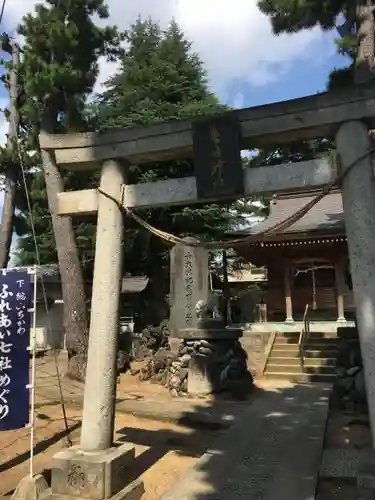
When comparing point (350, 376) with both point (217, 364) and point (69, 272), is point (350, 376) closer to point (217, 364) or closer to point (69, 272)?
point (217, 364)

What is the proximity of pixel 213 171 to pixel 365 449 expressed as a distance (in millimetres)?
4208

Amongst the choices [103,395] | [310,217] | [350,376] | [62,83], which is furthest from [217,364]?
[310,217]

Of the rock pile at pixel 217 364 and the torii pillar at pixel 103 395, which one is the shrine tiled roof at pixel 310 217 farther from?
the torii pillar at pixel 103 395

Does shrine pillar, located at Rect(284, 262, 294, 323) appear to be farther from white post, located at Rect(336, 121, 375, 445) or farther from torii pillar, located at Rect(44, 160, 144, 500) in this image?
white post, located at Rect(336, 121, 375, 445)

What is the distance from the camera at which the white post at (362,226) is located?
4273 millimetres

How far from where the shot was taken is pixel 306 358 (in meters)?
13.9

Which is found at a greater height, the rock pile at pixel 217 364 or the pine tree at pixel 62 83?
the pine tree at pixel 62 83

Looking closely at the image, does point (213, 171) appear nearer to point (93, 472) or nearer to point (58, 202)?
point (58, 202)

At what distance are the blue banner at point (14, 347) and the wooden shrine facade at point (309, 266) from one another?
11845 millimetres

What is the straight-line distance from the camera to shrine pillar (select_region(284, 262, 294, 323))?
1733 cm

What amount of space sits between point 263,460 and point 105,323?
2.57m

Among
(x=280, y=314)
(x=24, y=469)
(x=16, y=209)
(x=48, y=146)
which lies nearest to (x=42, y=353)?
(x=16, y=209)

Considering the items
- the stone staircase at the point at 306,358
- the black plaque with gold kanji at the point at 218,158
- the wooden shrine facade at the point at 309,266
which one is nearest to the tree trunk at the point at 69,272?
the stone staircase at the point at 306,358

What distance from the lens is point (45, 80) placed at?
12.5 m
